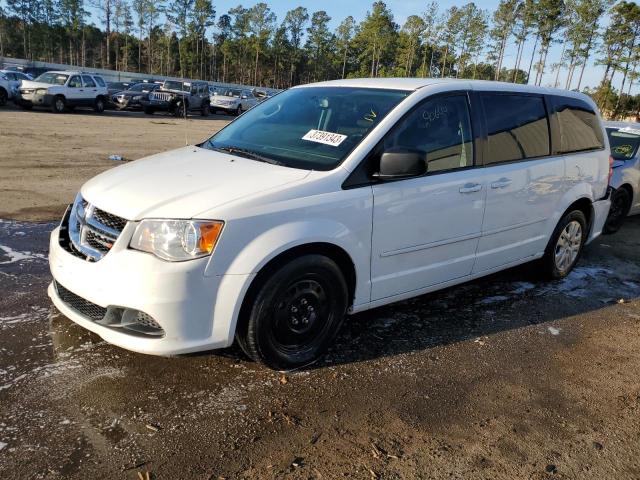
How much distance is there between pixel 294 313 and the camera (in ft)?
11.2

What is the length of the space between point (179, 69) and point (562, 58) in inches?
2312

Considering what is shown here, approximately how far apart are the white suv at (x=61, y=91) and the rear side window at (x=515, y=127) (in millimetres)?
22871

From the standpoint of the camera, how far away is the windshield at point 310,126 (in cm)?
365

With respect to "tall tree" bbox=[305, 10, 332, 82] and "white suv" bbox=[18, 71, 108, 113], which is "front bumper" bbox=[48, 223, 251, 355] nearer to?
"white suv" bbox=[18, 71, 108, 113]

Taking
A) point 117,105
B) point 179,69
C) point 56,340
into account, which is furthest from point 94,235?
point 179,69

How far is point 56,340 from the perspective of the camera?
3.65 metres

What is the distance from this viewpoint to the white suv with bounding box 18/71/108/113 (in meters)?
23.0

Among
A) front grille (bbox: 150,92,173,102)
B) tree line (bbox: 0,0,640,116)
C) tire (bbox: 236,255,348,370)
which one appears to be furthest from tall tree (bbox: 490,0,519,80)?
tire (bbox: 236,255,348,370)

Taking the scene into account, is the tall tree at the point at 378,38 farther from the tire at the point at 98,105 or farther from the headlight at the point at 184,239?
the headlight at the point at 184,239

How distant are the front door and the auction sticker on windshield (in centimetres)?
30

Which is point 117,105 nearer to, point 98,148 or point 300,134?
point 98,148


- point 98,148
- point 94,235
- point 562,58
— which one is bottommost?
point 98,148

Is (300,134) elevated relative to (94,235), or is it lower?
elevated

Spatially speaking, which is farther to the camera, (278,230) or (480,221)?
(480,221)
